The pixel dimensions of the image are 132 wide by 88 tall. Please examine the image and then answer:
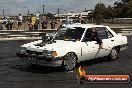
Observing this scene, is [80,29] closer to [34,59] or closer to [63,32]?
[63,32]

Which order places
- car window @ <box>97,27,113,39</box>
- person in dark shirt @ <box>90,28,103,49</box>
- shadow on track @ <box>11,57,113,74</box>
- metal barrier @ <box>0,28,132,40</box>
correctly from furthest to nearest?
metal barrier @ <box>0,28,132,40</box> < car window @ <box>97,27,113,39</box> < person in dark shirt @ <box>90,28,103,49</box> < shadow on track @ <box>11,57,113,74</box>

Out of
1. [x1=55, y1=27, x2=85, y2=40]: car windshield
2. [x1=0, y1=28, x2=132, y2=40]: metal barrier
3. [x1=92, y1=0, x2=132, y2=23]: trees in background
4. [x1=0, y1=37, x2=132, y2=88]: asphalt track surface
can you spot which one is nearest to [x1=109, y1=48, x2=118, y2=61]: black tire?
[x1=0, y1=37, x2=132, y2=88]: asphalt track surface

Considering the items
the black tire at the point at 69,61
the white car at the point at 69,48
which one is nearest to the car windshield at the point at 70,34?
the white car at the point at 69,48

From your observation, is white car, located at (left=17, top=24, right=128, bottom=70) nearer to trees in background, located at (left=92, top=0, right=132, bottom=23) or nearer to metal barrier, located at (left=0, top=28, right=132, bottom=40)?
metal barrier, located at (left=0, top=28, right=132, bottom=40)

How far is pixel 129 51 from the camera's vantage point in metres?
16.5

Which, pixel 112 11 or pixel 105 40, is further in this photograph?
pixel 112 11

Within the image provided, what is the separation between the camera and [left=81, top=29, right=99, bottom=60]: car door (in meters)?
11.7

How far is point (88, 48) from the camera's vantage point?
38.7ft

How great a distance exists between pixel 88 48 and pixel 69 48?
3.26 ft

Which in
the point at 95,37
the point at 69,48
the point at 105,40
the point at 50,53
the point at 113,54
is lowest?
the point at 113,54

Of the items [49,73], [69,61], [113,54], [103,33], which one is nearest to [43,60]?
[49,73]

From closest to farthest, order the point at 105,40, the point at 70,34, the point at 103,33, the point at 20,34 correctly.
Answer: the point at 70,34 < the point at 105,40 < the point at 103,33 < the point at 20,34

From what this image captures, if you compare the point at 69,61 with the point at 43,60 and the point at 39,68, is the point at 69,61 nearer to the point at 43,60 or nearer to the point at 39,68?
the point at 43,60

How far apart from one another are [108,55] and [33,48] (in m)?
3.43
